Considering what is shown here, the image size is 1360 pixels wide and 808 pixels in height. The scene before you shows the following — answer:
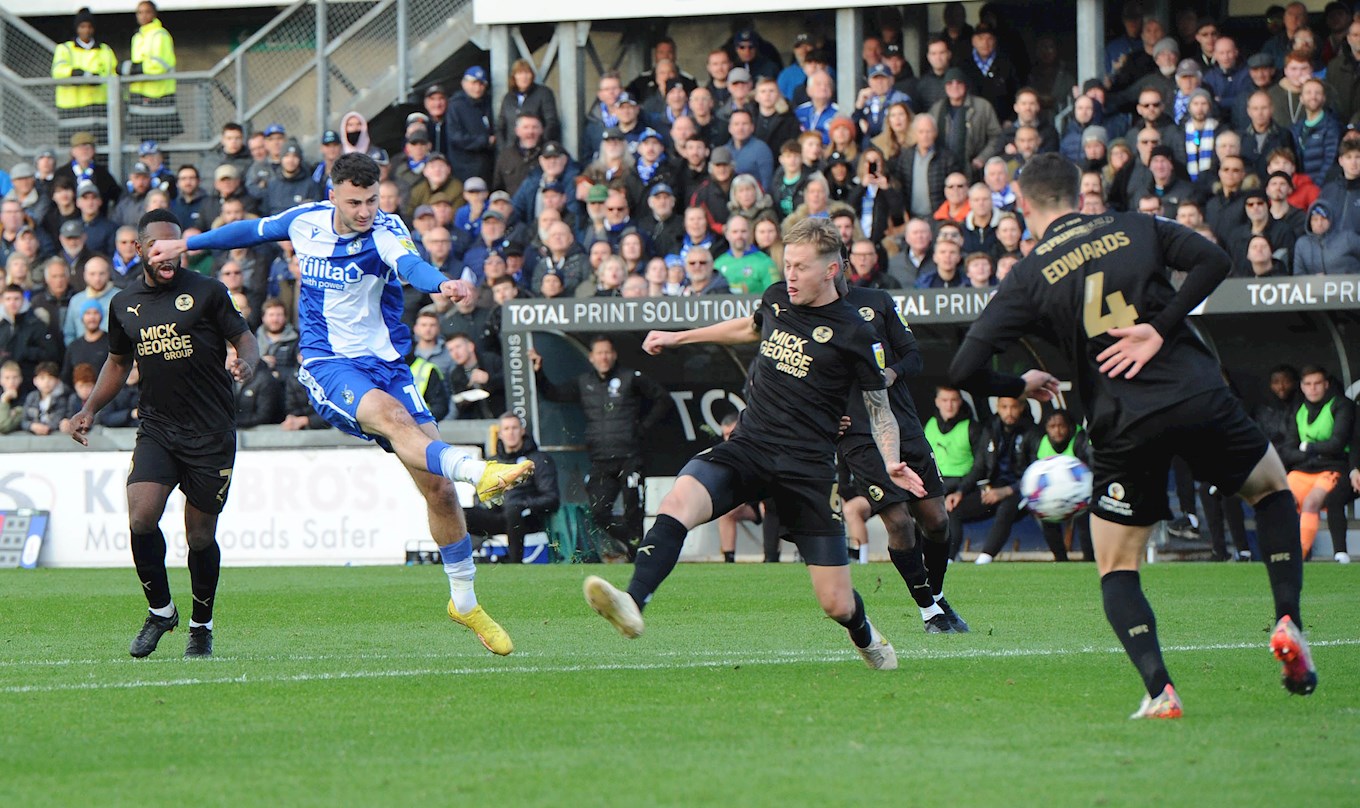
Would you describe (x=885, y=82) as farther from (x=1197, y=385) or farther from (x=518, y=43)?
(x=1197, y=385)

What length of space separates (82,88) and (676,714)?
20314 millimetres

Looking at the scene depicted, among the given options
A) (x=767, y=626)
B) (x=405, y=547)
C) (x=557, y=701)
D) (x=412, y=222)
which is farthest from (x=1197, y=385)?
(x=412, y=222)

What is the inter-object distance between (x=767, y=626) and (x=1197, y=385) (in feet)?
15.7

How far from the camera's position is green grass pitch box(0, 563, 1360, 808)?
18.2 feet

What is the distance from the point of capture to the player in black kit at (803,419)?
26.3ft

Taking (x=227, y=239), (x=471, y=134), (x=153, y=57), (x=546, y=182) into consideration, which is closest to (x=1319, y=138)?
(x=546, y=182)

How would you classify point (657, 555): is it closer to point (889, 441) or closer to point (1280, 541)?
point (889, 441)

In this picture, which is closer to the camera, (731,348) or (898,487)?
(898,487)

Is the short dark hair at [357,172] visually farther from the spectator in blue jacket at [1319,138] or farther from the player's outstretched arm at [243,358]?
the spectator in blue jacket at [1319,138]

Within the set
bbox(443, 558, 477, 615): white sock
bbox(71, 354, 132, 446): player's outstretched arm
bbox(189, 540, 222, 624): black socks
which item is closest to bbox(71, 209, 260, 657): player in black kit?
bbox(189, 540, 222, 624): black socks

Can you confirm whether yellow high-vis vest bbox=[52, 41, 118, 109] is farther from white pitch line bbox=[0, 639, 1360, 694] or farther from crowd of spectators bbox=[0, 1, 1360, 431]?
white pitch line bbox=[0, 639, 1360, 694]

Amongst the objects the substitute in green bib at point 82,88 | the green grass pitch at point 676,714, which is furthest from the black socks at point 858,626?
the substitute in green bib at point 82,88

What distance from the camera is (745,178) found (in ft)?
63.7

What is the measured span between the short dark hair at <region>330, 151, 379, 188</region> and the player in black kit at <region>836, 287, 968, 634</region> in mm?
2704
